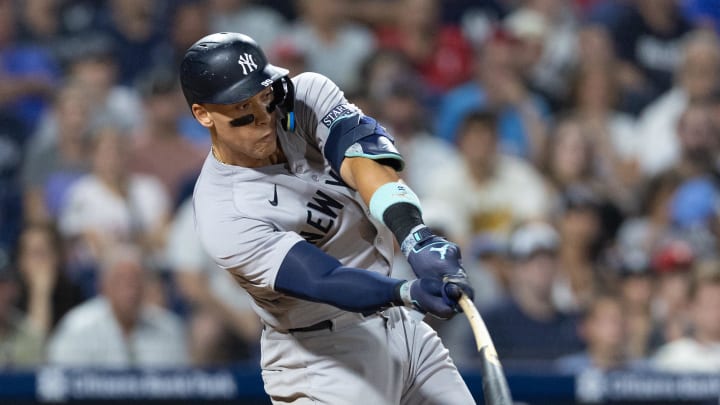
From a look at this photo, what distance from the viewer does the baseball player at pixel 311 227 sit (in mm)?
2867

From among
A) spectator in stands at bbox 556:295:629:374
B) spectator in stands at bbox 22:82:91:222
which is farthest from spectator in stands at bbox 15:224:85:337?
spectator in stands at bbox 556:295:629:374

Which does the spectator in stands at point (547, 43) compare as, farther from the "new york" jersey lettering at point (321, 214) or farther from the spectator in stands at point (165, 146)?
the "new york" jersey lettering at point (321, 214)

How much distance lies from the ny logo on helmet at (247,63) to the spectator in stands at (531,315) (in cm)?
303

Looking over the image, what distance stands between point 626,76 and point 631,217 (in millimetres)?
1139

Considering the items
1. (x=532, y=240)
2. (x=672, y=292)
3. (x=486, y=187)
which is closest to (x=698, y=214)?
(x=672, y=292)

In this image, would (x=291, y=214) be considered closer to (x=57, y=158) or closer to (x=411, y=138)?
(x=411, y=138)

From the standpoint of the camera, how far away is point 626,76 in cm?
713

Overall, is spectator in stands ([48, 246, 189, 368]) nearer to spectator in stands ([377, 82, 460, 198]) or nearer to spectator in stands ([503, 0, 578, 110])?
spectator in stands ([377, 82, 460, 198])

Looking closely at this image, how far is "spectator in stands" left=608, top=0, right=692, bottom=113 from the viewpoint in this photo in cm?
716

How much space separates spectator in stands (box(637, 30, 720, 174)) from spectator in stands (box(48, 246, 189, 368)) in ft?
9.56

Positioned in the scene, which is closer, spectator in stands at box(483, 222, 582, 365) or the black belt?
the black belt

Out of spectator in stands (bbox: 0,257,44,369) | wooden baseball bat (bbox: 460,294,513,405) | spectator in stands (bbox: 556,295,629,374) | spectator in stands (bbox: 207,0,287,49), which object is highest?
spectator in stands (bbox: 207,0,287,49)

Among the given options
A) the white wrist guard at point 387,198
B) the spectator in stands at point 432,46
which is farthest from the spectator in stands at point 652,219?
the white wrist guard at point 387,198

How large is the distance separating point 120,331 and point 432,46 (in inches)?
110
